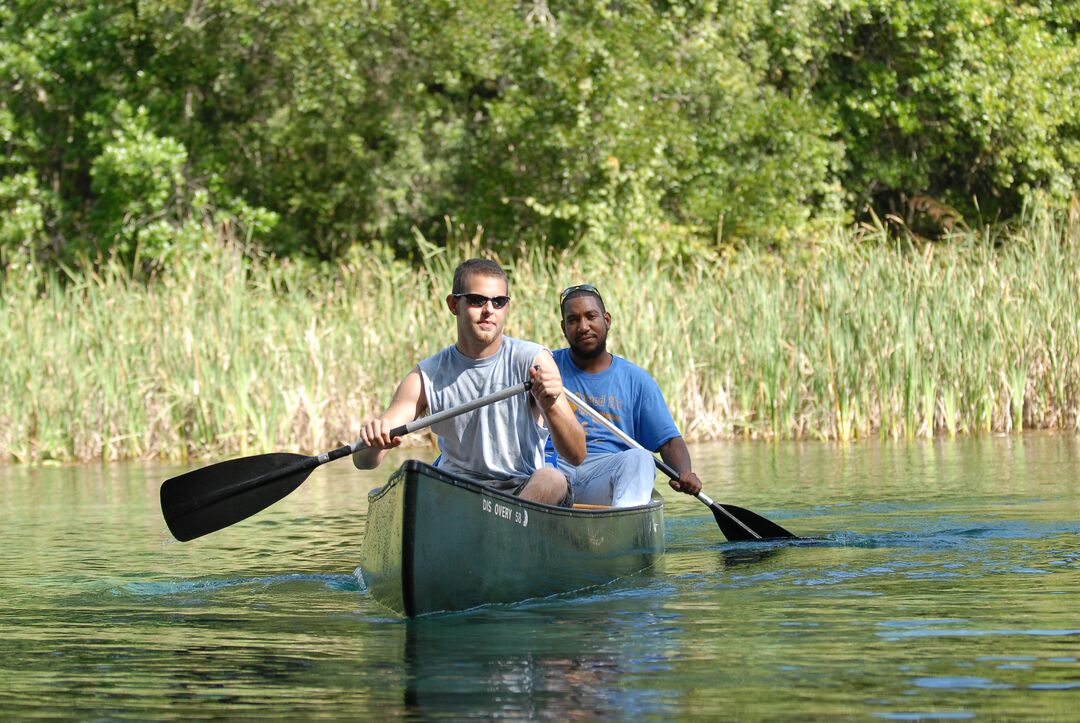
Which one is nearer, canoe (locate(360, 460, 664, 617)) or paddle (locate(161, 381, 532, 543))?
canoe (locate(360, 460, 664, 617))

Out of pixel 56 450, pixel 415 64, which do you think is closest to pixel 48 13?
pixel 415 64

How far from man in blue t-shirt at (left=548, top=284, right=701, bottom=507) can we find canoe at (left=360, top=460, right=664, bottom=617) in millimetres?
563

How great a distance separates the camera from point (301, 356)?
12.6 m

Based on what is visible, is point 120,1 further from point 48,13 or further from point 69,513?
point 69,513

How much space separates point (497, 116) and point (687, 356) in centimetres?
624

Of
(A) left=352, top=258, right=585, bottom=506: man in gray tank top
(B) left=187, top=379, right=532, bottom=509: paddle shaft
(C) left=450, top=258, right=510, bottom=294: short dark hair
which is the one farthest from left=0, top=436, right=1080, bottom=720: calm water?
(C) left=450, top=258, right=510, bottom=294: short dark hair

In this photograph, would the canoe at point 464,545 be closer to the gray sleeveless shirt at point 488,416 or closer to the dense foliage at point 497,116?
the gray sleeveless shirt at point 488,416

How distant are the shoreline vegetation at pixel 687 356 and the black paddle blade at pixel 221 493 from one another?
559cm

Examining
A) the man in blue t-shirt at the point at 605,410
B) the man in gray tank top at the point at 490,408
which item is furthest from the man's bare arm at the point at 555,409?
the man in blue t-shirt at the point at 605,410

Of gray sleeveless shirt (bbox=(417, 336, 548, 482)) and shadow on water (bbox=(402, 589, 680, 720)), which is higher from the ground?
gray sleeveless shirt (bbox=(417, 336, 548, 482))

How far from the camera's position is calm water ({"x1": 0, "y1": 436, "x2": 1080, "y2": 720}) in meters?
4.06

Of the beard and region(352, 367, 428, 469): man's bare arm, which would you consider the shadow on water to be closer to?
region(352, 367, 428, 469): man's bare arm

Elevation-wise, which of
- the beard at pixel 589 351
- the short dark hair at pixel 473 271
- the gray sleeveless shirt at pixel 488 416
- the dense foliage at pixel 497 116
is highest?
the dense foliage at pixel 497 116

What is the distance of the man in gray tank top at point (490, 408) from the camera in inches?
221
